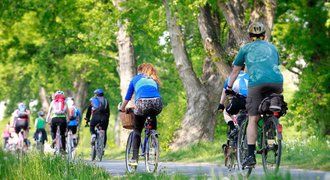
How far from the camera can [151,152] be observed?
1413cm

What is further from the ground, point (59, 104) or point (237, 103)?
point (59, 104)

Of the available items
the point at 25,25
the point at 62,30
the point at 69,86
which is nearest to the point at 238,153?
the point at 62,30

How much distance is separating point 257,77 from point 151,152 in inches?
136

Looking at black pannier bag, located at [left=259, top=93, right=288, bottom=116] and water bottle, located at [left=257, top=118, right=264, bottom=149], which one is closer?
black pannier bag, located at [left=259, top=93, right=288, bottom=116]

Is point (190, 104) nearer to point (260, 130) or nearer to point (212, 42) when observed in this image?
point (212, 42)

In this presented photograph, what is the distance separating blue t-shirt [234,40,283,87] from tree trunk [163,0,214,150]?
601 inches

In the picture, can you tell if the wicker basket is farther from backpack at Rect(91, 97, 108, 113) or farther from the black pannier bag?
backpack at Rect(91, 97, 108, 113)

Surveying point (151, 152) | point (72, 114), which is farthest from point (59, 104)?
point (151, 152)

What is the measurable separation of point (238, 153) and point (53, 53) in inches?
1451

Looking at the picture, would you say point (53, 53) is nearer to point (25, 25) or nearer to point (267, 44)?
point (25, 25)

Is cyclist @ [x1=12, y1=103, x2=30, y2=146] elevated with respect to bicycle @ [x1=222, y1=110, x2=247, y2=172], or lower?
elevated

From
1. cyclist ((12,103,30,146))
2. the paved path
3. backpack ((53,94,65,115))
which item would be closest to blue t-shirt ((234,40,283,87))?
the paved path

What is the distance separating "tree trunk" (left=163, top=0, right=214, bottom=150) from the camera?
2672 centimetres

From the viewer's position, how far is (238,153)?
38.8ft
